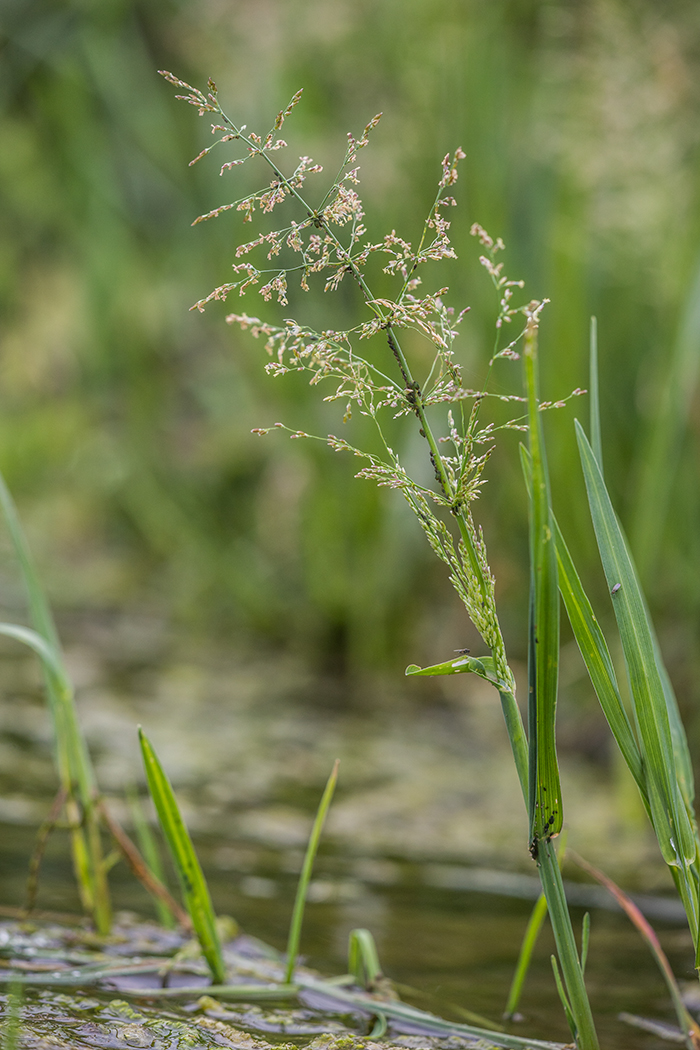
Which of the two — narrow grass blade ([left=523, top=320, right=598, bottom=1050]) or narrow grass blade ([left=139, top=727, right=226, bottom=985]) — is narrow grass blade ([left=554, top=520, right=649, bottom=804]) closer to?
narrow grass blade ([left=523, top=320, right=598, bottom=1050])

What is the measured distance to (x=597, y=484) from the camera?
534 millimetres

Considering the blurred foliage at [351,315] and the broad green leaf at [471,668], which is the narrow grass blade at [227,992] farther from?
the blurred foliage at [351,315]

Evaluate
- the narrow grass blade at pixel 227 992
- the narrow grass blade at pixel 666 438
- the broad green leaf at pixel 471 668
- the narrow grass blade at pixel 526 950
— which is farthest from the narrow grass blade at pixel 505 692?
the narrow grass blade at pixel 666 438

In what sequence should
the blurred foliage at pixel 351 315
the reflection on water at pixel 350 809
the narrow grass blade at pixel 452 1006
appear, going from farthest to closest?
1. the blurred foliage at pixel 351 315
2. the reflection on water at pixel 350 809
3. the narrow grass blade at pixel 452 1006

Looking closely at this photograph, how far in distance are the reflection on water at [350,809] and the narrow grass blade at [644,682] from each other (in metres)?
0.26

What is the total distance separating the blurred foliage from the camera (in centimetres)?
166

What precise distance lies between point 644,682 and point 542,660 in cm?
7

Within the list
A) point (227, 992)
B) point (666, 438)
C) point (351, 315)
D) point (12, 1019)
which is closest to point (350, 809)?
point (666, 438)

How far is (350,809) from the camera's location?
1.47 metres

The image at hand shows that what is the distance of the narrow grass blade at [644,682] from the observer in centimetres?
53

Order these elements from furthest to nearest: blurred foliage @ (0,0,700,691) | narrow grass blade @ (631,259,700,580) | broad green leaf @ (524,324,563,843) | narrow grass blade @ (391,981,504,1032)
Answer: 1. blurred foliage @ (0,0,700,691)
2. narrow grass blade @ (631,259,700,580)
3. narrow grass blade @ (391,981,504,1032)
4. broad green leaf @ (524,324,563,843)

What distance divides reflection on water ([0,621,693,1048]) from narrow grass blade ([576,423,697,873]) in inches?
10.2

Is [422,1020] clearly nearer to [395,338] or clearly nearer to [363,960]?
[363,960]

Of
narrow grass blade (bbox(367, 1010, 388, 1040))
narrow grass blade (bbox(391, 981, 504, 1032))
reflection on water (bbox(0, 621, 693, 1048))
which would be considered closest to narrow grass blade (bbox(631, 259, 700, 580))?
reflection on water (bbox(0, 621, 693, 1048))
